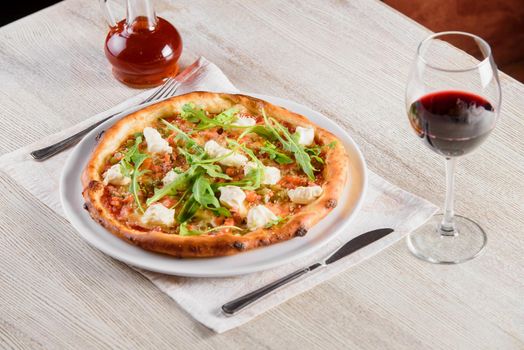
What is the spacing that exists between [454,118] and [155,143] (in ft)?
2.12

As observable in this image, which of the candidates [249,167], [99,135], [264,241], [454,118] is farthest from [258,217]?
[99,135]

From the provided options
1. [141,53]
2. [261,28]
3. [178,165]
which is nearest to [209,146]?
[178,165]

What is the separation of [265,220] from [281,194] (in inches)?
4.4

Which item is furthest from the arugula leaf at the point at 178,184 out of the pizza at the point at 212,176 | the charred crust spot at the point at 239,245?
the charred crust spot at the point at 239,245

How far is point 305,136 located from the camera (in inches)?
68.3

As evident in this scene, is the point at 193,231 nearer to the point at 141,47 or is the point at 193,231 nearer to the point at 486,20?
the point at 141,47

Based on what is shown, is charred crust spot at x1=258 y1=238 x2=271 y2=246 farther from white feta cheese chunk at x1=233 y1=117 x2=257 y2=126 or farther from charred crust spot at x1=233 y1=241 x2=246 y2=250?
white feta cheese chunk at x1=233 y1=117 x2=257 y2=126

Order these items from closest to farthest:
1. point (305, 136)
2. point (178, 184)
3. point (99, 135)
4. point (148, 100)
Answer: point (178, 184) < point (305, 136) < point (99, 135) < point (148, 100)

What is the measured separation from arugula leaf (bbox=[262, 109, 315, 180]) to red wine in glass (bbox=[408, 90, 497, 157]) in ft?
0.98

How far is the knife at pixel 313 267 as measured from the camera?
1.43m

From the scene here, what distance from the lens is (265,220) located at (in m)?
1.54

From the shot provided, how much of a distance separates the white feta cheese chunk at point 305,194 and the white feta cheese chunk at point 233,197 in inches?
3.8

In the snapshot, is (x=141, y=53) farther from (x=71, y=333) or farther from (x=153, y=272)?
(x=71, y=333)

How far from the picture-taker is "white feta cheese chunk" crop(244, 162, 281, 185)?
164cm
